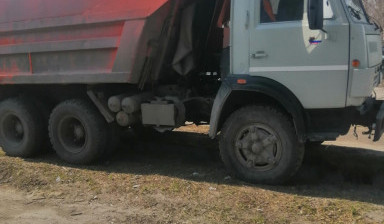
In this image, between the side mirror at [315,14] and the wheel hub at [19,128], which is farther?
the wheel hub at [19,128]

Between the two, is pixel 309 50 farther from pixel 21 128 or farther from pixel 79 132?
pixel 21 128

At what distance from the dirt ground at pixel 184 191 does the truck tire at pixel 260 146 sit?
0.17 m

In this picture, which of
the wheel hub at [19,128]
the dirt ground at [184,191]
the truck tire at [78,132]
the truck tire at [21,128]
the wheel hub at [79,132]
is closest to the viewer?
the dirt ground at [184,191]

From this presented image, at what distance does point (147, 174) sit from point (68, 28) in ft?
7.52

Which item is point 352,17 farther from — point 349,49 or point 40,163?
point 40,163

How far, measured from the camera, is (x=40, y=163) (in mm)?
6469

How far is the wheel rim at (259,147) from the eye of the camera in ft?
16.5

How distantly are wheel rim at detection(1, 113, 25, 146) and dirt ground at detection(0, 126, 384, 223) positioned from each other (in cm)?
41

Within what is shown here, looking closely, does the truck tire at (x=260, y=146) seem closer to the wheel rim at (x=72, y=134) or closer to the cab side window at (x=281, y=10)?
the cab side window at (x=281, y=10)

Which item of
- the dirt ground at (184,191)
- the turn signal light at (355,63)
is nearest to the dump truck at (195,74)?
the turn signal light at (355,63)

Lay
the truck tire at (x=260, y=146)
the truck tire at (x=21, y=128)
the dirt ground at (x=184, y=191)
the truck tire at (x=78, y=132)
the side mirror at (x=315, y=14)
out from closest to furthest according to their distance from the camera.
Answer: the dirt ground at (x=184, y=191), the side mirror at (x=315, y=14), the truck tire at (x=260, y=146), the truck tire at (x=78, y=132), the truck tire at (x=21, y=128)

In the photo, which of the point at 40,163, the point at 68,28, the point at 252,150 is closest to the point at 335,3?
the point at 252,150

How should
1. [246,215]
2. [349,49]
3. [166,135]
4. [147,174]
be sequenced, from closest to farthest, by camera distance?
[246,215]
[349,49]
[147,174]
[166,135]

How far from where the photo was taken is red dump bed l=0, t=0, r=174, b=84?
5.54 metres
